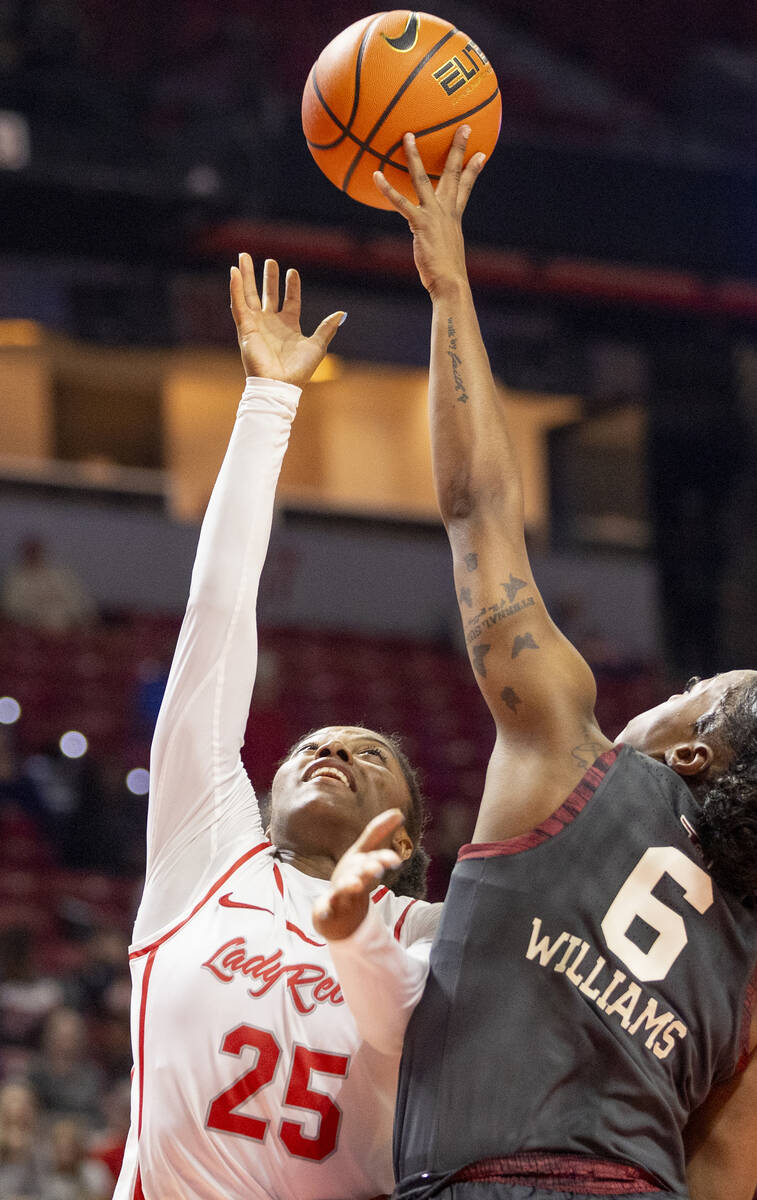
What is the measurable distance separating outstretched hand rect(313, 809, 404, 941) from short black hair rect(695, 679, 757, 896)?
0.55 meters

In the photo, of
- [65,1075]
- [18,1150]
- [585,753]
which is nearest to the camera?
[585,753]

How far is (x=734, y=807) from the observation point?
221 centimetres

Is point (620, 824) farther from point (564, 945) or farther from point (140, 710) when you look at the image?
point (140, 710)

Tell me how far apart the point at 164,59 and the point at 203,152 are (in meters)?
1.75

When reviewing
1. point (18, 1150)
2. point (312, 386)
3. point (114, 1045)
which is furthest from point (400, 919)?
point (312, 386)

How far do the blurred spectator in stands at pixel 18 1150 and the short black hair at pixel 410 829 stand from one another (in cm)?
389

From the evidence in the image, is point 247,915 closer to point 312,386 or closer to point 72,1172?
point 72,1172

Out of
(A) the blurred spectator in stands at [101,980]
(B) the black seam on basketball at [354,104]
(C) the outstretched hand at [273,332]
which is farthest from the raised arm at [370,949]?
(A) the blurred spectator in stands at [101,980]

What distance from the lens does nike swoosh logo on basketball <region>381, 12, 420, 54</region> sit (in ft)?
9.85

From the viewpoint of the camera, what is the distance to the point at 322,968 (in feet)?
8.37

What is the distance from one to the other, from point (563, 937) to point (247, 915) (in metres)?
0.68

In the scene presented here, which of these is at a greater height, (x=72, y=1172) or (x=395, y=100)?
(x=395, y=100)

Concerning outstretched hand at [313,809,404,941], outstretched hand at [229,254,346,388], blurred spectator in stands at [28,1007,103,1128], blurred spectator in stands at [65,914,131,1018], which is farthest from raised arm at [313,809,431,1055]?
blurred spectator in stands at [65,914,131,1018]

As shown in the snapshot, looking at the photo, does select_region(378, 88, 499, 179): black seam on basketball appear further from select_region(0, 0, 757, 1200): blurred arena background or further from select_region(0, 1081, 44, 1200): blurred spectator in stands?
select_region(0, 0, 757, 1200): blurred arena background
